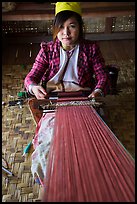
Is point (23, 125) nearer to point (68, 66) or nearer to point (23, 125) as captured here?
point (23, 125)

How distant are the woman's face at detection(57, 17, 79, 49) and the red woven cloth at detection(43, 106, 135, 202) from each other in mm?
573

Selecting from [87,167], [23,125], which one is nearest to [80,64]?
[23,125]

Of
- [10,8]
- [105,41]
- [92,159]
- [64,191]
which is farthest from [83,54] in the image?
[105,41]

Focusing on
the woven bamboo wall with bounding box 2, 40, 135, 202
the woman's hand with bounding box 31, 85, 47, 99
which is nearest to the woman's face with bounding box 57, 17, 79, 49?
the woman's hand with bounding box 31, 85, 47, 99

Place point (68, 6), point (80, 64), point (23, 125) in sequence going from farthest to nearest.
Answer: point (23, 125) → point (80, 64) → point (68, 6)

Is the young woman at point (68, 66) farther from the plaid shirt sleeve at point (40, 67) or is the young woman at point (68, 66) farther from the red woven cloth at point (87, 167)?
the red woven cloth at point (87, 167)

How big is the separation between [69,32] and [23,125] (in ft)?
2.83

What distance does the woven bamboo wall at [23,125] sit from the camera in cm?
143

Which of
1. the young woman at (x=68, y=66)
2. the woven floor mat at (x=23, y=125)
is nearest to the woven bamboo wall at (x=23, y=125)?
the woven floor mat at (x=23, y=125)

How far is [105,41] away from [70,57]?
189 centimetres

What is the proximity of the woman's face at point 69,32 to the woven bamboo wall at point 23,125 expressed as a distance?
75cm

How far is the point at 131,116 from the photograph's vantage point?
76.7 inches

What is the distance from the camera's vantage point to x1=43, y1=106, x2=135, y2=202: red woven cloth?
54 centimetres

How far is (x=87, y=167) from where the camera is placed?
0.65 metres
